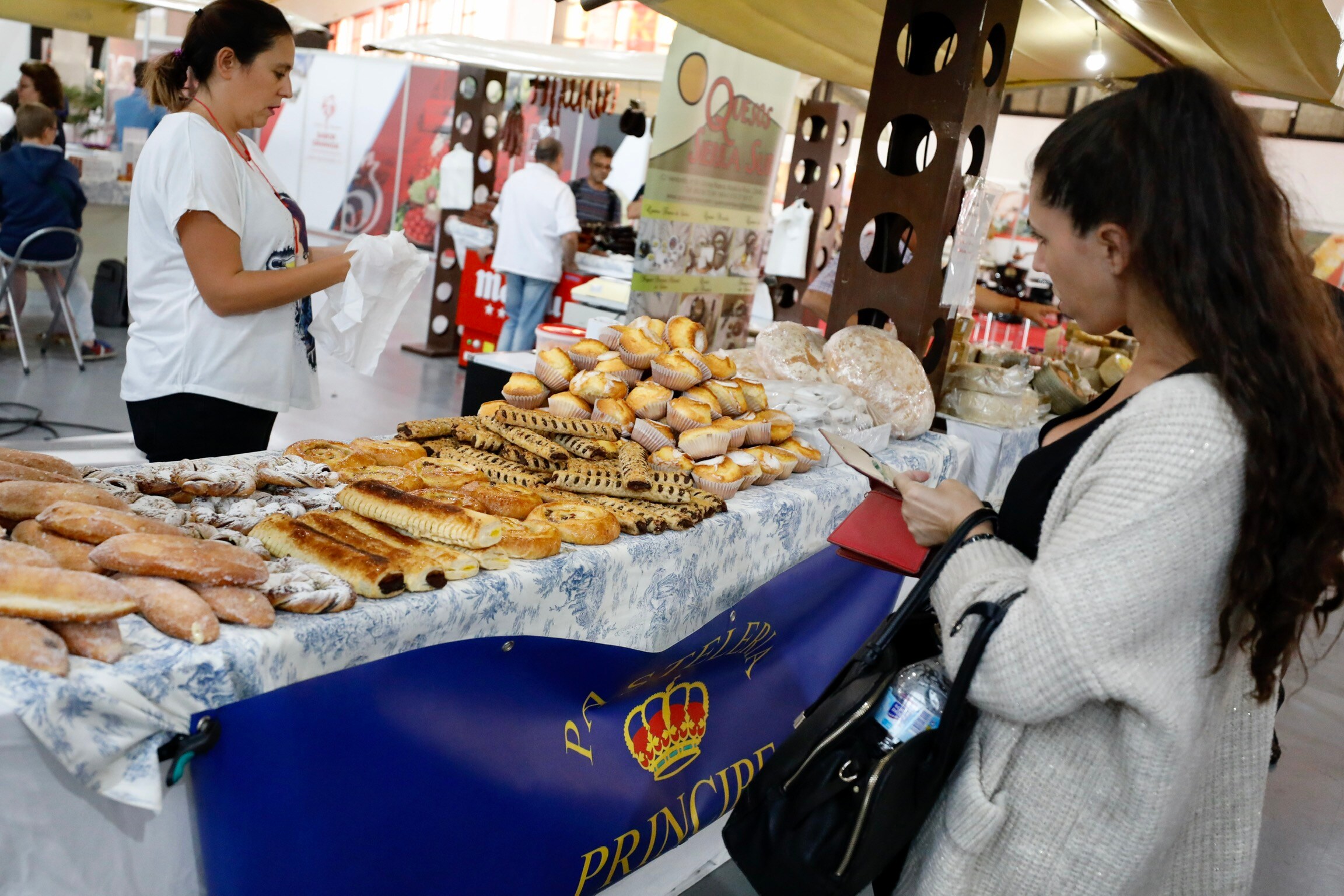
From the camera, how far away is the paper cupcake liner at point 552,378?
2670 millimetres

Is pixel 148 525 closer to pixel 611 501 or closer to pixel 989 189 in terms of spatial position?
pixel 611 501

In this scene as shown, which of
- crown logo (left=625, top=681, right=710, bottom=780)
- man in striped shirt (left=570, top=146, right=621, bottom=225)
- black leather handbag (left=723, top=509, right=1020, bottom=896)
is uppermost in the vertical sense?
man in striped shirt (left=570, top=146, right=621, bottom=225)

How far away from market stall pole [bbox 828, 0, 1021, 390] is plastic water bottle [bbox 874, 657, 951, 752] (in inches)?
96.0

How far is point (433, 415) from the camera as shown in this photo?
651 centimetres

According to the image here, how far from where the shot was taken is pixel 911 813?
133 centimetres

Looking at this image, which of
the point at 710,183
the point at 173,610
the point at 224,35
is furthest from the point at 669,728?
the point at 710,183

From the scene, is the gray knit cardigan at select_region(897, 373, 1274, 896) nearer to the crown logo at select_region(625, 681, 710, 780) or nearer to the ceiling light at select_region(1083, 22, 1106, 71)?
the crown logo at select_region(625, 681, 710, 780)

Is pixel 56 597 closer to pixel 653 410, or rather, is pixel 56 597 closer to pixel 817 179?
pixel 653 410

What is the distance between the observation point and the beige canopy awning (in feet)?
12.0

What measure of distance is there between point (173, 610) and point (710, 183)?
4211 mm

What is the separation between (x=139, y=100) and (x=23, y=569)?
382 inches

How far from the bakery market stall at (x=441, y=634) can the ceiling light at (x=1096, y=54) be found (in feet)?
8.52

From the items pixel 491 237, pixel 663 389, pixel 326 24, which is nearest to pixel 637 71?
pixel 491 237

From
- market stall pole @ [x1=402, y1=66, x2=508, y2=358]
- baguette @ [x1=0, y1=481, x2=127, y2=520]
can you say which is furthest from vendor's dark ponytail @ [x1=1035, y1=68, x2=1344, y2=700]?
market stall pole @ [x1=402, y1=66, x2=508, y2=358]
